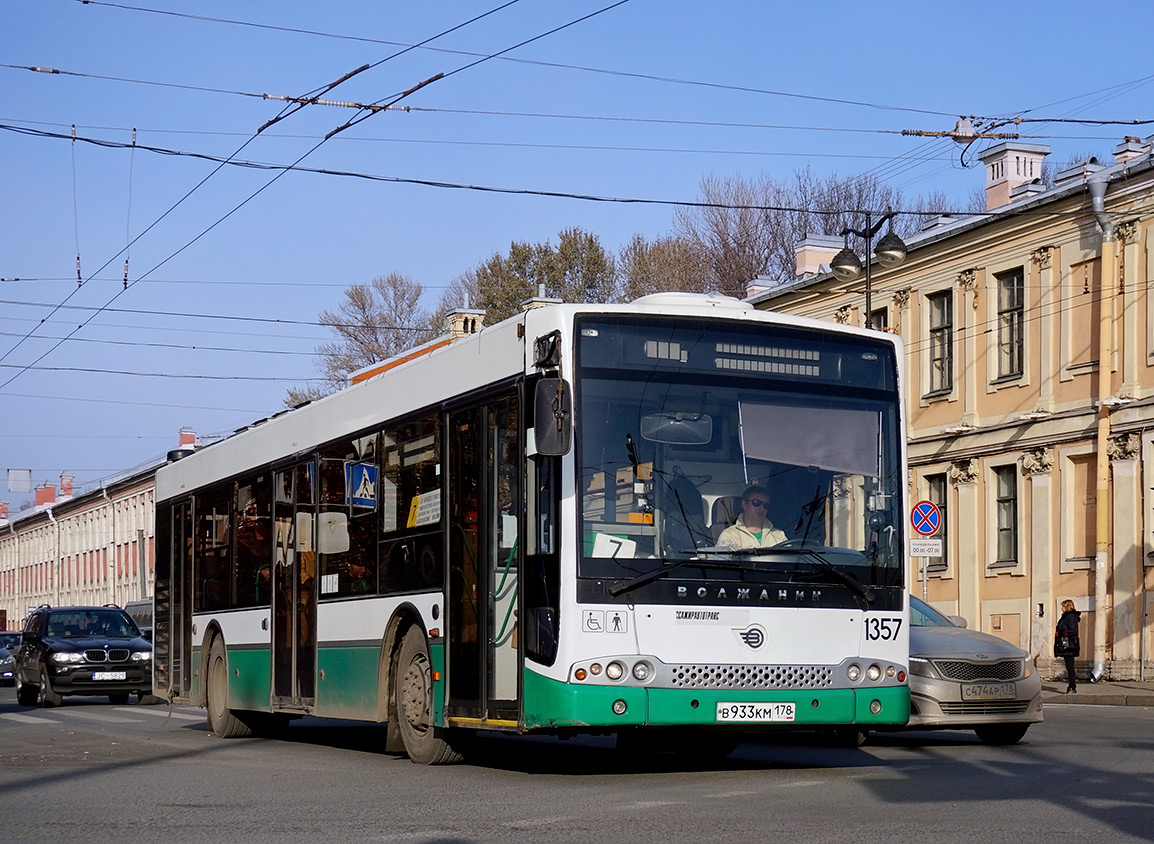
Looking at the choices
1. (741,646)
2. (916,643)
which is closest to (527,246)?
(916,643)

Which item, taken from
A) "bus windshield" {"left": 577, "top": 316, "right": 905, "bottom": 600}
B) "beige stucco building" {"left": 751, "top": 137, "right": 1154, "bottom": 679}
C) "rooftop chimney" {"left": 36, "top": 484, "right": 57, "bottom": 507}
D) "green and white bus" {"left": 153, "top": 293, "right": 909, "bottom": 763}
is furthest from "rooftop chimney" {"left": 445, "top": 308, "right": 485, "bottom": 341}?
"rooftop chimney" {"left": 36, "top": 484, "right": 57, "bottom": 507}

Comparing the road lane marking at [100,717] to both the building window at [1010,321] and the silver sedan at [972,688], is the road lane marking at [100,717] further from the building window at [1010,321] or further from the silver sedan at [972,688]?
the building window at [1010,321]

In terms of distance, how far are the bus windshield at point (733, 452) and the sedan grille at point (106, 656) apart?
70.1 feet

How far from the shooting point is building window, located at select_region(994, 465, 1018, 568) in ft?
120

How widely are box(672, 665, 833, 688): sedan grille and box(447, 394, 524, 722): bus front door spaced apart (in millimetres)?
1159

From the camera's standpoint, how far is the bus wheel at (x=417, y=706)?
12961mm

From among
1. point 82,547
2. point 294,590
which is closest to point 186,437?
point 82,547

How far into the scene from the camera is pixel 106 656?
30453mm

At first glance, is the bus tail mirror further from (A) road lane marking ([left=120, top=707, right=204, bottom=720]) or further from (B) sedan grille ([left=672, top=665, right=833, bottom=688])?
(A) road lane marking ([left=120, top=707, right=204, bottom=720])

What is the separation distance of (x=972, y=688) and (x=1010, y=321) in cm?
2330

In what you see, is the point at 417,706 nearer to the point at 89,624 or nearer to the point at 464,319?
the point at 89,624

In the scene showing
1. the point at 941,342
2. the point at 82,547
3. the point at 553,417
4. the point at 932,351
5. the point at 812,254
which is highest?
the point at 812,254

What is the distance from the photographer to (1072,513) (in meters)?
34.7

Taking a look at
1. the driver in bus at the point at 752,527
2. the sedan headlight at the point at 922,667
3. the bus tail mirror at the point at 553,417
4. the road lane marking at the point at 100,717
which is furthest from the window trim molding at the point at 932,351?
the bus tail mirror at the point at 553,417
